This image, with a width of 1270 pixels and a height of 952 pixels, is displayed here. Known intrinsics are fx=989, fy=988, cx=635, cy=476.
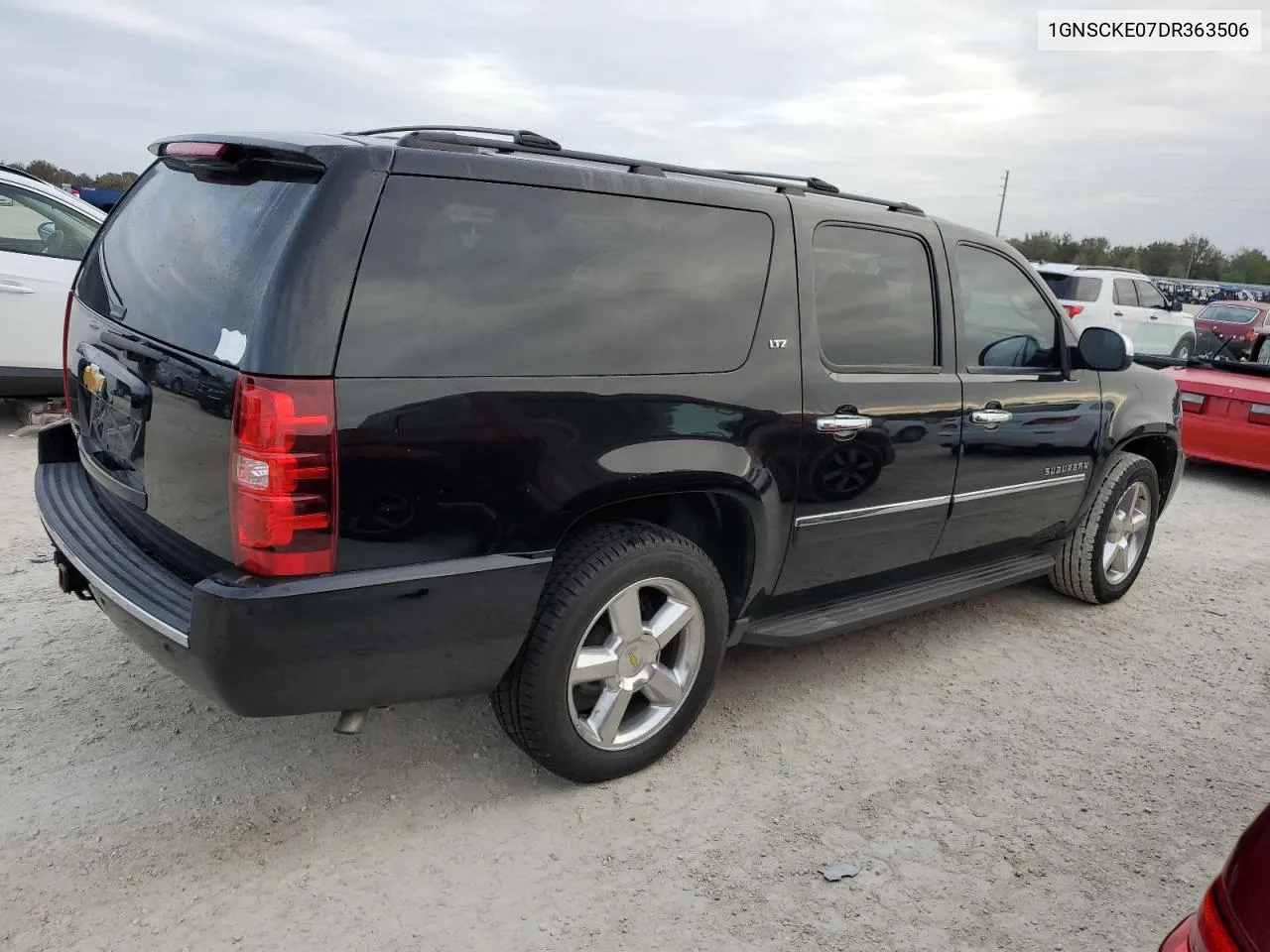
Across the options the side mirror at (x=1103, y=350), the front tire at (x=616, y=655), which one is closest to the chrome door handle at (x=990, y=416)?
the side mirror at (x=1103, y=350)

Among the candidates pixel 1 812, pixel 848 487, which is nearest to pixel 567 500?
pixel 848 487

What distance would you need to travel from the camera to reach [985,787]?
3170 millimetres

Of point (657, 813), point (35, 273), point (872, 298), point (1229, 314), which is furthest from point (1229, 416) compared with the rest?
point (1229, 314)

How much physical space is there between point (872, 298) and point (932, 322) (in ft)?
1.18

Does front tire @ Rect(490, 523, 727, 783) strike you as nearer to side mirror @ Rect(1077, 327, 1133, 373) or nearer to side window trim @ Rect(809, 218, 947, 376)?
side window trim @ Rect(809, 218, 947, 376)

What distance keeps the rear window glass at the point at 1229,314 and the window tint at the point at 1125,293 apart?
4.01 meters

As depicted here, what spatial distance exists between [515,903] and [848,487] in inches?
67.6

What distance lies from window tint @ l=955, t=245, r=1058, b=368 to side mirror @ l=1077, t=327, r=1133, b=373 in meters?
0.13

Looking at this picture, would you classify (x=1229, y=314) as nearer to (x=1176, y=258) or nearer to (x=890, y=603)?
(x=890, y=603)

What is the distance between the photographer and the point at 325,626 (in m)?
2.34

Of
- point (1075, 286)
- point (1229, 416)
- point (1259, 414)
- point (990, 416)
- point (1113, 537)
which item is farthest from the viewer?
point (1075, 286)

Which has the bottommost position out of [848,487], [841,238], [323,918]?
[323,918]

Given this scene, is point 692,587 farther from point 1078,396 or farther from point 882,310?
point 1078,396

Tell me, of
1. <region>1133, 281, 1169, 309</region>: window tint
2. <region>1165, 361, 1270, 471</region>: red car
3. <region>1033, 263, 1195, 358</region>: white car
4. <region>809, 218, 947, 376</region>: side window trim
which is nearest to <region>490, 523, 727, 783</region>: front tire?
<region>809, 218, 947, 376</region>: side window trim
